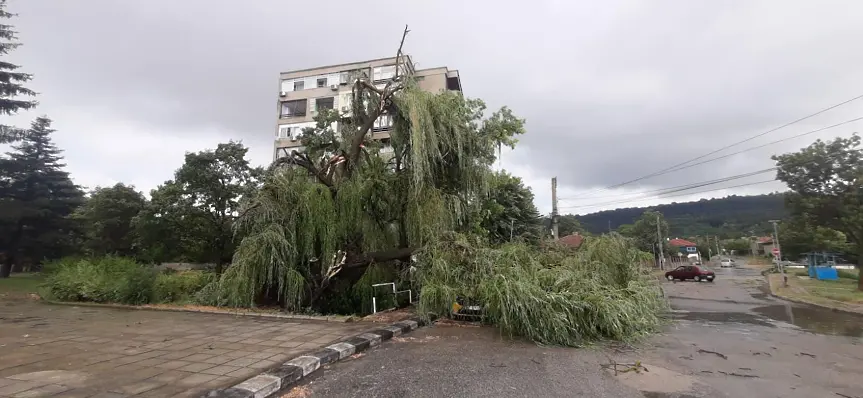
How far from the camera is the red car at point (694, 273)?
28203 millimetres

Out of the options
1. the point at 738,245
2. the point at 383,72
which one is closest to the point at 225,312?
the point at 383,72

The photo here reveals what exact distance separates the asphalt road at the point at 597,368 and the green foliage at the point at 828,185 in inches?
546

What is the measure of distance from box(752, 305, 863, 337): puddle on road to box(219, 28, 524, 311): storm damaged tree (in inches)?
328

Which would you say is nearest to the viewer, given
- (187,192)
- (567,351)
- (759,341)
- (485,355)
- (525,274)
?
(485,355)

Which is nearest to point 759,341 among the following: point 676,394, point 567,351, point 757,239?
point 567,351

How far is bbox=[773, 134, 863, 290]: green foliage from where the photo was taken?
17453 mm

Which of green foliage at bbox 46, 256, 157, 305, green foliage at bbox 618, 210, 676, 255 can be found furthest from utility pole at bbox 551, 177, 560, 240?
green foliage at bbox 618, 210, 676, 255

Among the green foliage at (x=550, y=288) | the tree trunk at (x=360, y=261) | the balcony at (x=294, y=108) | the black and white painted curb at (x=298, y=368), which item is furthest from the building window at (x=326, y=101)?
the black and white painted curb at (x=298, y=368)

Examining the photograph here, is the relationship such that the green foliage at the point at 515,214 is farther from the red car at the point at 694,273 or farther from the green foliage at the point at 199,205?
the green foliage at the point at 199,205

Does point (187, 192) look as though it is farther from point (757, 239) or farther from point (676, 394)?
point (757, 239)

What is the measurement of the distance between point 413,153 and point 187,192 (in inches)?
638

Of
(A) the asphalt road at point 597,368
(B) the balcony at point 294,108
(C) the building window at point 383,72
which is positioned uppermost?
(C) the building window at point 383,72

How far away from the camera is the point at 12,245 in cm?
2158

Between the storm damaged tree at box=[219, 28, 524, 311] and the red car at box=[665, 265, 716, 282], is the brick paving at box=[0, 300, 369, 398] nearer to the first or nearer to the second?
the storm damaged tree at box=[219, 28, 524, 311]
